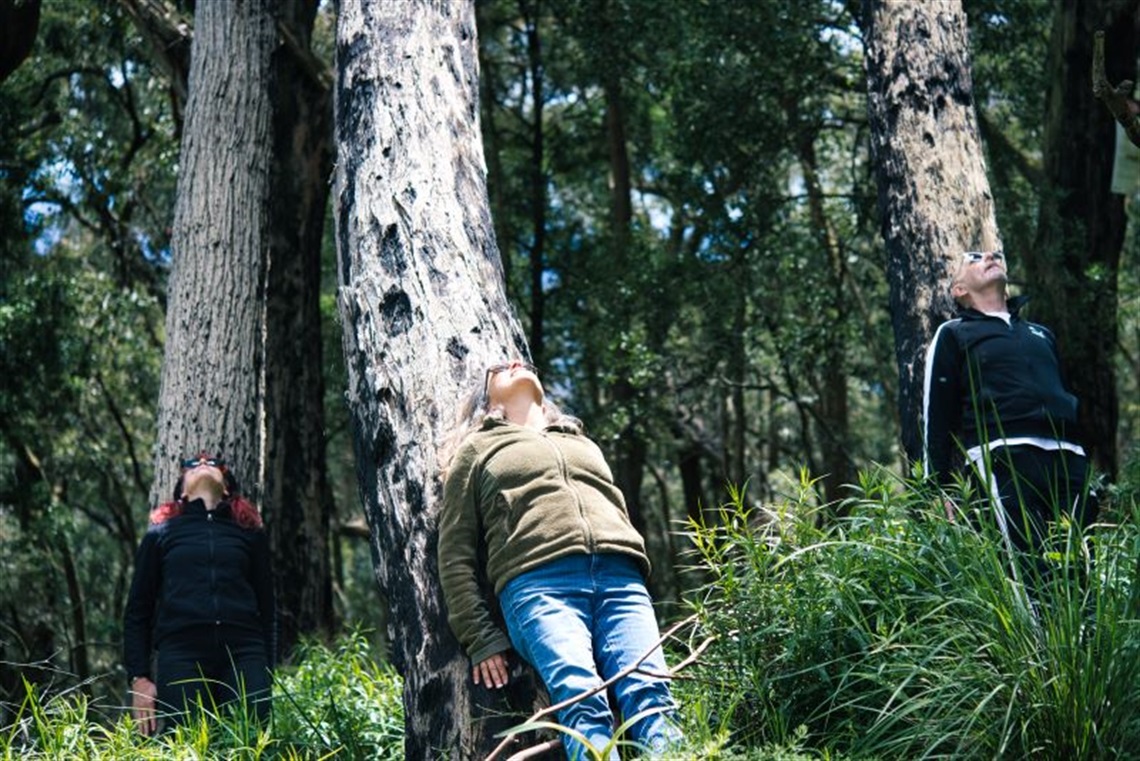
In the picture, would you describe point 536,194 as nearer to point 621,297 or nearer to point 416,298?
point 621,297

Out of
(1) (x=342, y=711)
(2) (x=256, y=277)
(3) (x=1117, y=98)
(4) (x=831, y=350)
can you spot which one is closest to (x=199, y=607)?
(1) (x=342, y=711)

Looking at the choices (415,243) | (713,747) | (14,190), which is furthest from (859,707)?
(14,190)

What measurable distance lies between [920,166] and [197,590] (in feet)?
13.5

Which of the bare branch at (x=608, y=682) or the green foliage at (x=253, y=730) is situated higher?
the bare branch at (x=608, y=682)

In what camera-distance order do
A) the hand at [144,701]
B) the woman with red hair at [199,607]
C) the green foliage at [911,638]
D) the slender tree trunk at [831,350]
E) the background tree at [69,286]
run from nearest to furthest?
the green foliage at [911,638] → the hand at [144,701] → the woman with red hair at [199,607] → the background tree at [69,286] → the slender tree trunk at [831,350]

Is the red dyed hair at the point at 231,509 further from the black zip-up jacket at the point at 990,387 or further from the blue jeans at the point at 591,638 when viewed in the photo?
the black zip-up jacket at the point at 990,387

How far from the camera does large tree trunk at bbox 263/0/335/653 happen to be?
12.2 metres

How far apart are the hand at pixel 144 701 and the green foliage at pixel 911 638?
2881mm

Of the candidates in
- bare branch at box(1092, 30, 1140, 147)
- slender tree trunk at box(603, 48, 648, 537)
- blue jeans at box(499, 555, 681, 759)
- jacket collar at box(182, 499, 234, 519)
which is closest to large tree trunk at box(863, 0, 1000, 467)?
bare branch at box(1092, 30, 1140, 147)

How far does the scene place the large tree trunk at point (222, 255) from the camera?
851cm

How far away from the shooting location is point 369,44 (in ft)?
22.4

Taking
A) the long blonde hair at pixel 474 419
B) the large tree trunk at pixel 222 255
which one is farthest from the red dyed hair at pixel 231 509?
the long blonde hair at pixel 474 419

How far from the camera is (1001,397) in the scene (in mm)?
5910

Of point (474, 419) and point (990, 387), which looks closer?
point (474, 419)
